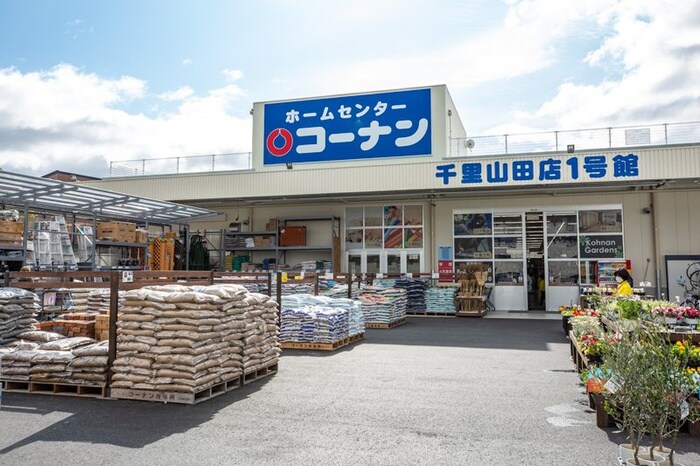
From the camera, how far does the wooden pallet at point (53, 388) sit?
23.9 ft

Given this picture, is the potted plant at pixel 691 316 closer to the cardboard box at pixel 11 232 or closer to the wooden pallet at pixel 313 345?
the wooden pallet at pixel 313 345

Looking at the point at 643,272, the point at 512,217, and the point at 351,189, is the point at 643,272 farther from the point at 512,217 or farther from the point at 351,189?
the point at 351,189

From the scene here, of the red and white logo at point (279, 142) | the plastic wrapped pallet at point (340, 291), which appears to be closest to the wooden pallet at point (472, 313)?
the plastic wrapped pallet at point (340, 291)

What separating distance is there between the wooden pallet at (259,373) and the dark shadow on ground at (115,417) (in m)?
0.36

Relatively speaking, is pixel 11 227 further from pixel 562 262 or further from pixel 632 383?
pixel 562 262

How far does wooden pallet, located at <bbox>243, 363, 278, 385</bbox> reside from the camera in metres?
8.09

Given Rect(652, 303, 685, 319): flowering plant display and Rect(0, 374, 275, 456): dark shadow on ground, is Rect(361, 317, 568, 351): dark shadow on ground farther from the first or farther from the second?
Rect(0, 374, 275, 456): dark shadow on ground

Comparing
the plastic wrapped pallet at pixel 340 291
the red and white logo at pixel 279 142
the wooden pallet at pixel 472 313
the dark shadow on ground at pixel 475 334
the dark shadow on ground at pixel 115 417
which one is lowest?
the dark shadow on ground at pixel 115 417

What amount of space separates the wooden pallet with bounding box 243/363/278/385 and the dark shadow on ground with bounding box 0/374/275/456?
0.36 meters

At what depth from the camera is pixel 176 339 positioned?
698 centimetres

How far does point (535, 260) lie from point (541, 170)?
14.2ft

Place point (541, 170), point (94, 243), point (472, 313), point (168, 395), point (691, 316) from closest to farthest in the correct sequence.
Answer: point (168, 395), point (691, 316), point (94, 243), point (541, 170), point (472, 313)

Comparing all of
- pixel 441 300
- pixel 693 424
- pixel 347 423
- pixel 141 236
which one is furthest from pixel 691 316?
pixel 141 236

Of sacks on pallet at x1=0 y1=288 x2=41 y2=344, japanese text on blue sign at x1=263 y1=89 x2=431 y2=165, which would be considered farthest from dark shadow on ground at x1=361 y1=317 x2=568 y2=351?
japanese text on blue sign at x1=263 y1=89 x2=431 y2=165
